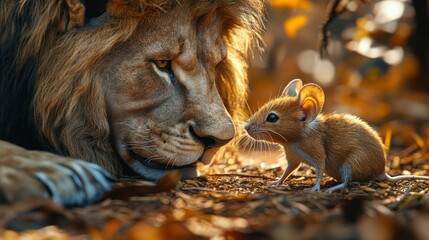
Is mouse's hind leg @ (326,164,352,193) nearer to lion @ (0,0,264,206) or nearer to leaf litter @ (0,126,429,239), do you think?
leaf litter @ (0,126,429,239)

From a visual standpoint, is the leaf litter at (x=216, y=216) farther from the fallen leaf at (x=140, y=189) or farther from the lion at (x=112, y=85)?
the lion at (x=112, y=85)

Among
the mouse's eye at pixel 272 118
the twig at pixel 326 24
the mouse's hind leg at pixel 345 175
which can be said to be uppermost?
the twig at pixel 326 24

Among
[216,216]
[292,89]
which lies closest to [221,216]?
[216,216]

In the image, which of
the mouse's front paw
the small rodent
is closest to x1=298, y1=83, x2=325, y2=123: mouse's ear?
the small rodent

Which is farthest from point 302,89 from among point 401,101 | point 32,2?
point 401,101

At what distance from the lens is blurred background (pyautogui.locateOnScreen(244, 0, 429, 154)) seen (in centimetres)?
719

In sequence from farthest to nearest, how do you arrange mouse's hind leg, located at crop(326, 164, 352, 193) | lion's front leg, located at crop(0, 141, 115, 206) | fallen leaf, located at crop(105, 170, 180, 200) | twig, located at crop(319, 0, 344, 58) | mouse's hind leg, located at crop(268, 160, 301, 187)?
1. twig, located at crop(319, 0, 344, 58)
2. mouse's hind leg, located at crop(268, 160, 301, 187)
3. mouse's hind leg, located at crop(326, 164, 352, 193)
4. fallen leaf, located at crop(105, 170, 180, 200)
5. lion's front leg, located at crop(0, 141, 115, 206)

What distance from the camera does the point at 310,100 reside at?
14.2ft

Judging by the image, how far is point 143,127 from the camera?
431 cm

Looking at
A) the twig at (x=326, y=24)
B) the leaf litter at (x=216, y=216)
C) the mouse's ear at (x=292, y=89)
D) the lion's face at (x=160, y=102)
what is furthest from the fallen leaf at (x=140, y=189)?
the twig at (x=326, y=24)

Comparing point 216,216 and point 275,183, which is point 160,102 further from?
point 216,216

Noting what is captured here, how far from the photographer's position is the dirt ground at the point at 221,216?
2695 millimetres

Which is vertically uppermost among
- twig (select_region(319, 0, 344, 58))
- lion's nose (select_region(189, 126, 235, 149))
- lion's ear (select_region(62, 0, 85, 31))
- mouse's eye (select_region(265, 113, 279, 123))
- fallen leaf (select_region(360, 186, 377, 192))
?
twig (select_region(319, 0, 344, 58))

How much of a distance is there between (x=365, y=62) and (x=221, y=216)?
649cm
